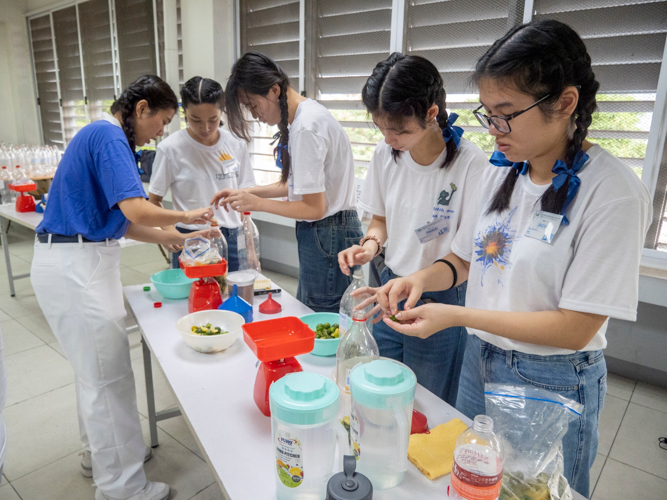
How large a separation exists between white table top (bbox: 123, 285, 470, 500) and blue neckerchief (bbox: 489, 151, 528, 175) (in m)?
0.63

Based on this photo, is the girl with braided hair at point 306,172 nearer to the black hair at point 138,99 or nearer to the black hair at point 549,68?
the black hair at point 138,99

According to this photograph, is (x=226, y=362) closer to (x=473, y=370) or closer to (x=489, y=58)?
(x=473, y=370)

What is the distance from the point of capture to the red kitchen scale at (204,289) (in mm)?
1685

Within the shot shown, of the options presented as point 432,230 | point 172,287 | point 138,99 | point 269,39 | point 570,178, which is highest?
point 269,39

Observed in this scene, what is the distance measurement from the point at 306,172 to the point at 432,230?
601mm

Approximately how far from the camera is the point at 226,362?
4.61 feet

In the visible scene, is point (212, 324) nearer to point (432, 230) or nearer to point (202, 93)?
point (432, 230)

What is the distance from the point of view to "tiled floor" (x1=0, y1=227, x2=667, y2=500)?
75.3 inches

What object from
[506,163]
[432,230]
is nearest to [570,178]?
[506,163]

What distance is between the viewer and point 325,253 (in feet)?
6.57

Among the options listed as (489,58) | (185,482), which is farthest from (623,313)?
(185,482)

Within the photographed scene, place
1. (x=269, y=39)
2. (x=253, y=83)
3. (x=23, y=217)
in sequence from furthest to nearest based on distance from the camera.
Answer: (x=269, y=39)
(x=23, y=217)
(x=253, y=83)

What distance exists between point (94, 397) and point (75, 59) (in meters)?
6.23

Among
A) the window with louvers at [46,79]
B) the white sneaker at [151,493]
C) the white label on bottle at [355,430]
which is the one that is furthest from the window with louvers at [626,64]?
the window with louvers at [46,79]
